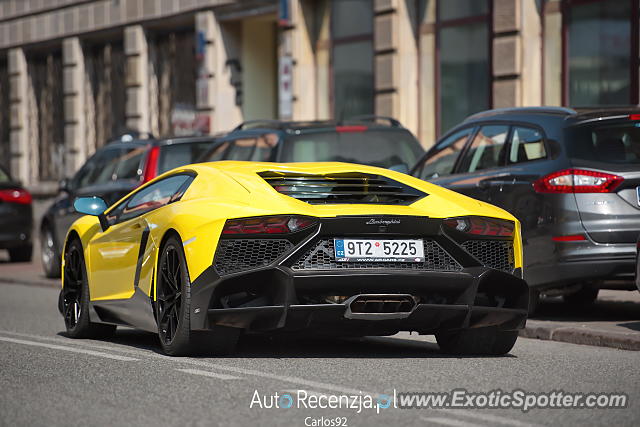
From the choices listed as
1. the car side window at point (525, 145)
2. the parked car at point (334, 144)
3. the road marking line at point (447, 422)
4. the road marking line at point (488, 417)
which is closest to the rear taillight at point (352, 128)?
the parked car at point (334, 144)

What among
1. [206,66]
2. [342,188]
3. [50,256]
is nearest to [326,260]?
[342,188]

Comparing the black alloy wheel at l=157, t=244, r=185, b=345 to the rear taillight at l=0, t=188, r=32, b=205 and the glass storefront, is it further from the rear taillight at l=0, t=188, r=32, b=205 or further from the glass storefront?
the rear taillight at l=0, t=188, r=32, b=205

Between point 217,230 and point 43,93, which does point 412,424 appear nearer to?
point 217,230

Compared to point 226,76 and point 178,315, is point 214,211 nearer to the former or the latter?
point 178,315

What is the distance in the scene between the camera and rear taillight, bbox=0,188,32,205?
21375 millimetres

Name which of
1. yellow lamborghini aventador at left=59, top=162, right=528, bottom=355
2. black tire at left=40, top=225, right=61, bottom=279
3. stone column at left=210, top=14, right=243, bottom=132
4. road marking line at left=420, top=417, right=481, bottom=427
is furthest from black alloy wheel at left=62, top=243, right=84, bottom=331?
stone column at left=210, top=14, right=243, bottom=132

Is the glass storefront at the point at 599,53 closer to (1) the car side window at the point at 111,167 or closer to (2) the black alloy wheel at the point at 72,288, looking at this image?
(1) the car side window at the point at 111,167

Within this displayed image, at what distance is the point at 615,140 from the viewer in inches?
425

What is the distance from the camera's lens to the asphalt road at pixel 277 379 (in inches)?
248

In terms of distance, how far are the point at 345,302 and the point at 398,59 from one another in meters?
15.1

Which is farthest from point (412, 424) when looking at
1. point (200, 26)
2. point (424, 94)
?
point (200, 26)

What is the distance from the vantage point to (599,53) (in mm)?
19375

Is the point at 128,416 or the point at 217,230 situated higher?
the point at 217,230

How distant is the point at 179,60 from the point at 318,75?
5211 mm
